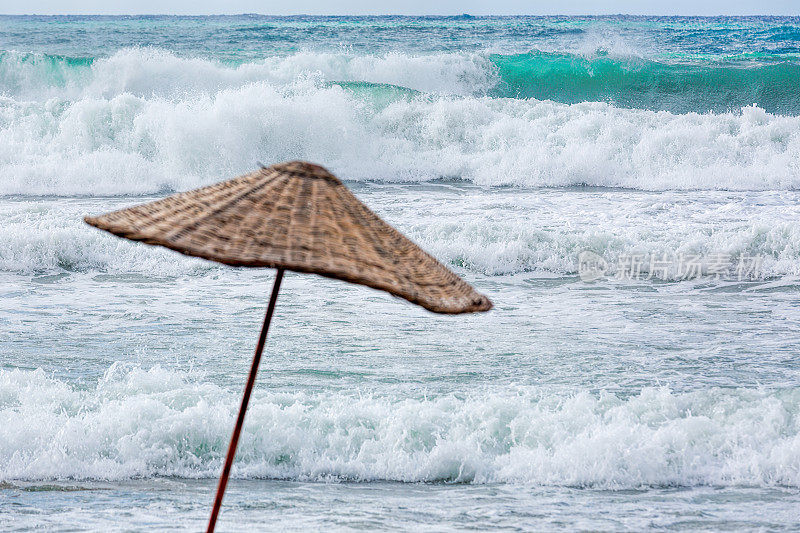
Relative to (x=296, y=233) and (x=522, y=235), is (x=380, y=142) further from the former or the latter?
(x=296, y=233)

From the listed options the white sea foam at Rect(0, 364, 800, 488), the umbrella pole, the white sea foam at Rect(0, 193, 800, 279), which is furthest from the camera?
the white sea foam at Rect(0, 193, 800, 279)

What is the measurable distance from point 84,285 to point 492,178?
752 centimetres

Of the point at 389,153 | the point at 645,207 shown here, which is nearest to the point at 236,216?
the point at 645,207

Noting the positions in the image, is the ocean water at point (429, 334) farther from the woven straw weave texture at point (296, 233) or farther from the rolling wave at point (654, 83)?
the rolling wave at point (654, 83)

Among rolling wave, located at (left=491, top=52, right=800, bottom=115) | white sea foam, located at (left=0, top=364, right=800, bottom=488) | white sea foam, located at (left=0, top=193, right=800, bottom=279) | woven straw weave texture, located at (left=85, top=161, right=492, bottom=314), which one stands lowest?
white sea foam, located at (left=0, top=364, right=800, bottom=488)

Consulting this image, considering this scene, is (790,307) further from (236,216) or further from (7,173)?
(7,173)

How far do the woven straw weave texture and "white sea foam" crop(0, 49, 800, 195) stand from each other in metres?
11.3

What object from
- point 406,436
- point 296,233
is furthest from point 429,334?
point 296,233

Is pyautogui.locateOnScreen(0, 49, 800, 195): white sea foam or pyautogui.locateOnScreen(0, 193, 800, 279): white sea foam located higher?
pyautogui.locateOnScreen(0, 49, 800, 195): white sea foam

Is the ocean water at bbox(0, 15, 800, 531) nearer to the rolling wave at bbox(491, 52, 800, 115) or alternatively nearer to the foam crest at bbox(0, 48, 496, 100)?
the foam crest at bbox(0, 48, 496, 100)

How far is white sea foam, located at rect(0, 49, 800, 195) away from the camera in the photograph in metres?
13.6

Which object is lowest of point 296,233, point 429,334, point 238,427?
point 429,334

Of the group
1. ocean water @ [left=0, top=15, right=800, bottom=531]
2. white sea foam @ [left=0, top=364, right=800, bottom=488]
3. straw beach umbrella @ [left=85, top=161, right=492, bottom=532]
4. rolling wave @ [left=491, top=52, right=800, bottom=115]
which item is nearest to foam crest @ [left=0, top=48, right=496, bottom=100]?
rolling wave @ [left=491, top=52, right=800, bottom=115]

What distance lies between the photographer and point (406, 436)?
472cm
